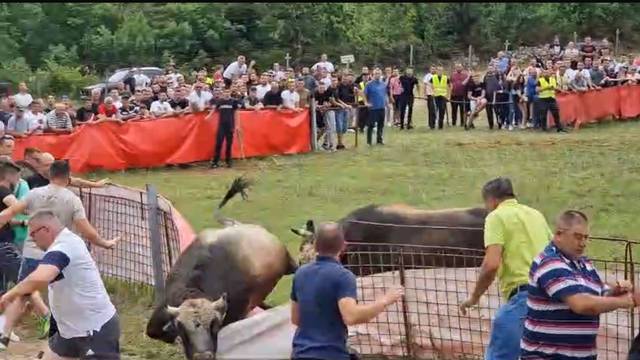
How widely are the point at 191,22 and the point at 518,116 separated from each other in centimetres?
2497

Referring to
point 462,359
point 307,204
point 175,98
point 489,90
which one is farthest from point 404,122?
point 462,359

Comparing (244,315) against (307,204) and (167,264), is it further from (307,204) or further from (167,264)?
(307,204)

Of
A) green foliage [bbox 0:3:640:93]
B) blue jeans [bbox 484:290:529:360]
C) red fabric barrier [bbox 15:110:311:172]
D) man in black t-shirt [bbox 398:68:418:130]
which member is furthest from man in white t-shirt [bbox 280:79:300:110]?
green foliage [bbox 0:3:640:93]

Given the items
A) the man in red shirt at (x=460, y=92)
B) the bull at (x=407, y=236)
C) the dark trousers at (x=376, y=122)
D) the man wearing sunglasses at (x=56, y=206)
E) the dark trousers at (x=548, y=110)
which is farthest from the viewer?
the man in red shirt at (x=460, y=92)

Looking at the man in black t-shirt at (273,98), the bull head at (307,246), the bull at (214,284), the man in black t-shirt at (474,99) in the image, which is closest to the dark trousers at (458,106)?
the man in black t-shirt at (474,99)

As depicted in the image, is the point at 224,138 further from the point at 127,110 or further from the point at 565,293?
the point at 565,293

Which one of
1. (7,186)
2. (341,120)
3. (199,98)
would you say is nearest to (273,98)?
(341,120)

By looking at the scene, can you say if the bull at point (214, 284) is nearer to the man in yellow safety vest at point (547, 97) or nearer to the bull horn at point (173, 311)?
the bull horn at point (173, 311)

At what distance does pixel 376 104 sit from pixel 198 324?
16.1 meters

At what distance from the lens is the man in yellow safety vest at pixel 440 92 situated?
93.9 ft

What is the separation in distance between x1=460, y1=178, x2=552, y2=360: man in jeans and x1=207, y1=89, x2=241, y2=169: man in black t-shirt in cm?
1405

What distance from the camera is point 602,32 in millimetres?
53938

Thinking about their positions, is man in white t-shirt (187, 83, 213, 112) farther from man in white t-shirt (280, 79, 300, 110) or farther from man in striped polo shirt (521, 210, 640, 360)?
man in striped polo shirt (521, 210, 640, 360)

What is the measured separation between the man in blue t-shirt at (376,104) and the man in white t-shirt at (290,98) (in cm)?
185
